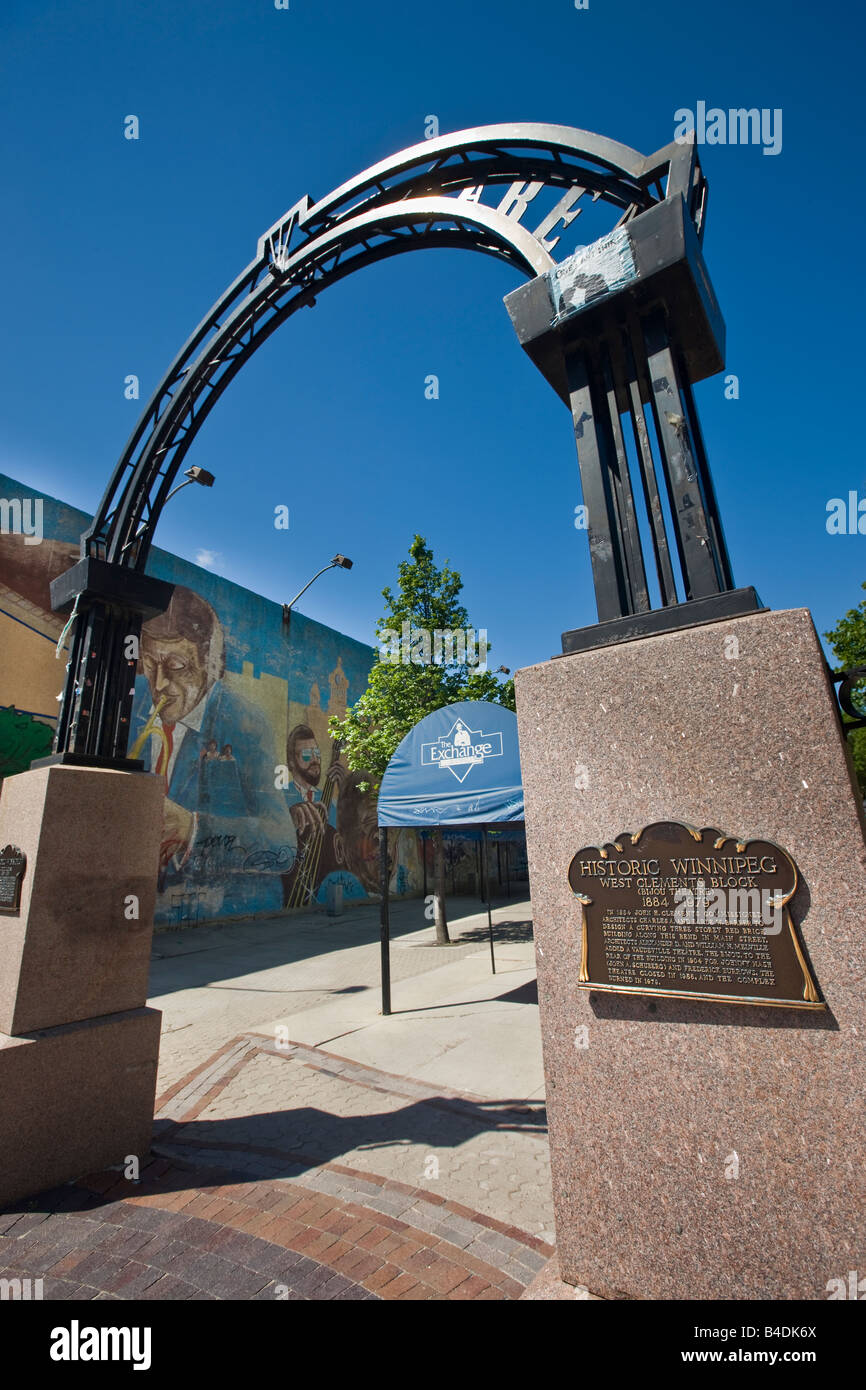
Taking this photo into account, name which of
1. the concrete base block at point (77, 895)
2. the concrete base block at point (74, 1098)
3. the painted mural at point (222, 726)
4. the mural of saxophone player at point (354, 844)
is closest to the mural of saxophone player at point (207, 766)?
the painted mural at point (222, 726)

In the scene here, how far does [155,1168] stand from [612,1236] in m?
3.14

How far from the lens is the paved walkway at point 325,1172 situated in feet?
9.19

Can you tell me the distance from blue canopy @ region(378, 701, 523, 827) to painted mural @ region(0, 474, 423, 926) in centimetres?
746

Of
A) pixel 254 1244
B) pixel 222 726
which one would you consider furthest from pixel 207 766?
pixel 254 1244

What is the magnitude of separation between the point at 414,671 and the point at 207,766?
21.3 feet

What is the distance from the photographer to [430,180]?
13.1ft

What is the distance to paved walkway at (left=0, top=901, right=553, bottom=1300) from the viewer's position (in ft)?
9.19

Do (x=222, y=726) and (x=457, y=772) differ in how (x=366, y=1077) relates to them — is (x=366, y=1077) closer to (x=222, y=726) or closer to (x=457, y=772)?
(x=457, y=772)

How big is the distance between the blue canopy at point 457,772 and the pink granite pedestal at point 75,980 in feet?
13.0

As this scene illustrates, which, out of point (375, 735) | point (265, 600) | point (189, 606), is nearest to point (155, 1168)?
point (375, 735)

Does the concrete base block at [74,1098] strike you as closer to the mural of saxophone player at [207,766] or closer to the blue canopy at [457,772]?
the blue canopy at [457,772]

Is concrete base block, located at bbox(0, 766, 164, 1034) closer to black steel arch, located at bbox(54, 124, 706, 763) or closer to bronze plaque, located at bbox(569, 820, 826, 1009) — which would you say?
black steel arch, located at bbox(54, 124, 706, 763)

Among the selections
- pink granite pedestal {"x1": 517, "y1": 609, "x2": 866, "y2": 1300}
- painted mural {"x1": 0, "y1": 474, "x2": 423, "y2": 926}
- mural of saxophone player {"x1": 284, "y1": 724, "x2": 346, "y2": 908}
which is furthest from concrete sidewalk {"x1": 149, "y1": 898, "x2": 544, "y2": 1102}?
mural of saxophone player {"x1": 284, "y1": 724, "x2": 346, "y2": 908}

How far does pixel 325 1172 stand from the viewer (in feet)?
12.5
